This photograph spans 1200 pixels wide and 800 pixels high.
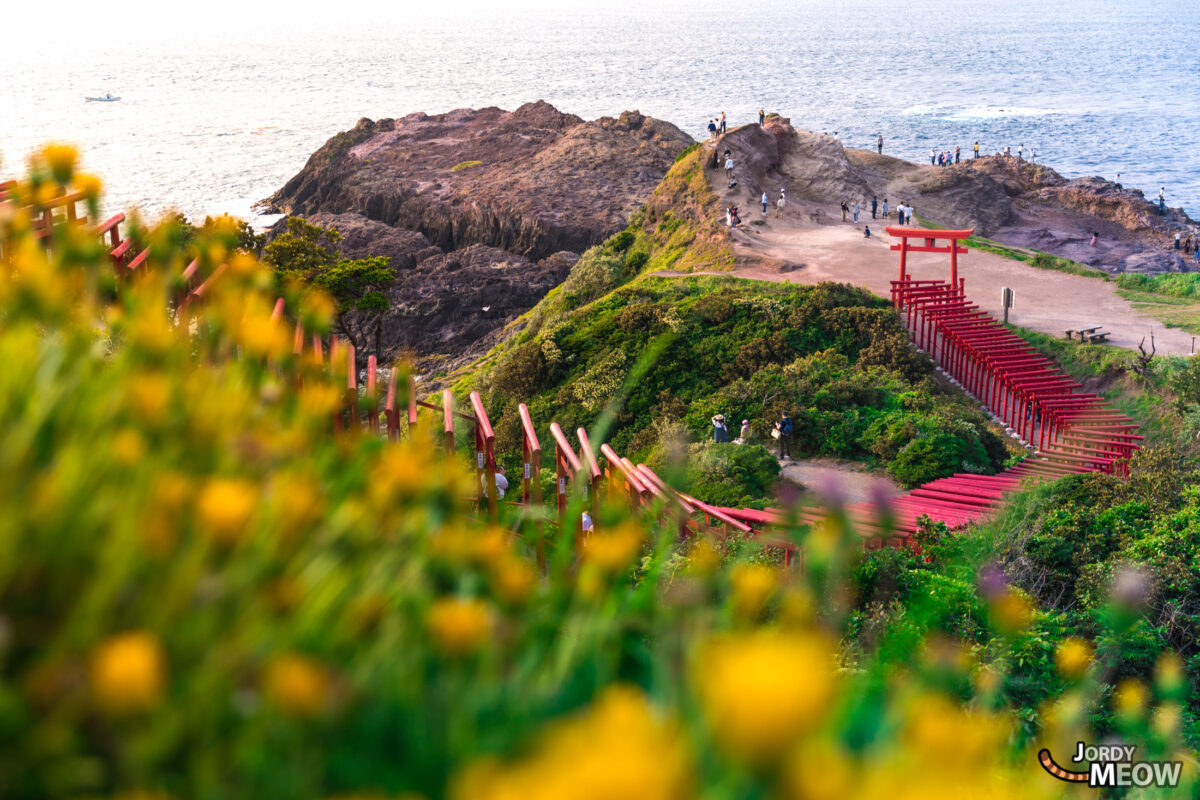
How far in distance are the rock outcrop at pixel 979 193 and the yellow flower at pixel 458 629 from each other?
27534mm

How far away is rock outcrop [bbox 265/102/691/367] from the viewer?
3353cm

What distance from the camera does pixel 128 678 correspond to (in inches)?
35.9

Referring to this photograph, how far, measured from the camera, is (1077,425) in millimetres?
15375

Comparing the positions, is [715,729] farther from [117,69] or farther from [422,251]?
[117,69]

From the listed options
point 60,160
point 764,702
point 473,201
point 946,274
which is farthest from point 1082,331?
point 473,201

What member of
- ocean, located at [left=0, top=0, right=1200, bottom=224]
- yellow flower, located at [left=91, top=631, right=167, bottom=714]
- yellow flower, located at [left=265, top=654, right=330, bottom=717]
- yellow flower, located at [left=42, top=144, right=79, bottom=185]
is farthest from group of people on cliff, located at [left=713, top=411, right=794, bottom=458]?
ocean, located at [left=0, top=0, right=1200, bottom=224]

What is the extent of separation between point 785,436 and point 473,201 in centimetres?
3041

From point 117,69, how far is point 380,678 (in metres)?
Result: 158

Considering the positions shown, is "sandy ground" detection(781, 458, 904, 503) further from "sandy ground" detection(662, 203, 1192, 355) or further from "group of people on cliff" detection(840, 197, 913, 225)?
"group of people on cliff" detection(840, 197, 913, 225)

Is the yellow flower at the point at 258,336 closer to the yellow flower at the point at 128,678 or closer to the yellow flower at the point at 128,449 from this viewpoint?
the yellow flower at the point at 128,449

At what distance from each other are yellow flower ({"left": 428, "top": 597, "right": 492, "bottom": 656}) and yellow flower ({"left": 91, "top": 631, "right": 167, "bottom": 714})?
0.31m

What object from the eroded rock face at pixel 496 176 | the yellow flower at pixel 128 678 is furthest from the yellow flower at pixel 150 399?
the eroded rock face at pixel 496 176

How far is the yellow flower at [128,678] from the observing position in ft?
3.00

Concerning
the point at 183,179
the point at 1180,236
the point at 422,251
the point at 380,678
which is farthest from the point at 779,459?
the point at 183,179
